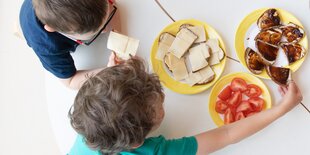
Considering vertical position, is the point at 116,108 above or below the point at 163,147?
above

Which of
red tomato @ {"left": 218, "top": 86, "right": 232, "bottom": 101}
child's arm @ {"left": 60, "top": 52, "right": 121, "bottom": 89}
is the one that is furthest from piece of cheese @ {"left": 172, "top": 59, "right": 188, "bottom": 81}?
child's arm @ {"left": 60, "top": 52, "right": 121, "bottom": 89}

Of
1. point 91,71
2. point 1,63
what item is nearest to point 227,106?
point 91,71

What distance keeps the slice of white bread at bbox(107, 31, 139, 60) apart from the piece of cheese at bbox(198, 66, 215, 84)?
191mm

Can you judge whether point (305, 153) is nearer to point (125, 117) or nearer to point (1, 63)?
point (125, 117)

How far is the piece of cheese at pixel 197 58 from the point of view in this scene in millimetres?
887

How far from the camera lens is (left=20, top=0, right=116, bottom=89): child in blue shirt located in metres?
0.72

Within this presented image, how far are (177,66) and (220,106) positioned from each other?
0.16 metres

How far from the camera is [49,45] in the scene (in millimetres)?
883

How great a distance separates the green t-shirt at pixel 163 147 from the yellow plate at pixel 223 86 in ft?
0.32

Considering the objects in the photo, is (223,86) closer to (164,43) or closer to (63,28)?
(164,43)

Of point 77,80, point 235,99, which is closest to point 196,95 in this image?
point 235,99

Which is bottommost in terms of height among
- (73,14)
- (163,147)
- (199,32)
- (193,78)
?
(163,147)

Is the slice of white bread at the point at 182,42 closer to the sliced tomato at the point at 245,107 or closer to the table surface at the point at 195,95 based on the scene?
the table surface at the point at 195,95

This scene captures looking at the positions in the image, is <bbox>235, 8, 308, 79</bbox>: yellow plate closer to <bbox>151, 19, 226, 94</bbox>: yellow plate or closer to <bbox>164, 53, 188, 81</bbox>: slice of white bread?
<bbox>151, 19, 226, 94</bbox>: yellow plate
